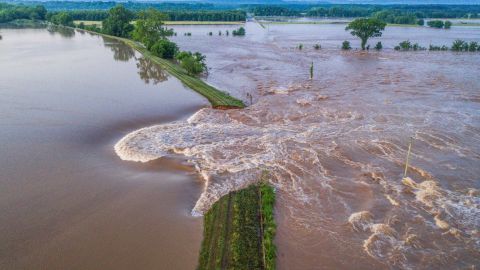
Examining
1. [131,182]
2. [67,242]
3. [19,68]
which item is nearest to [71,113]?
[131,182]

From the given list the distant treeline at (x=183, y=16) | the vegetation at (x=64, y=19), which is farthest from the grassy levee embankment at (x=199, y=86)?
the distant treeline at (x=183, y=16)

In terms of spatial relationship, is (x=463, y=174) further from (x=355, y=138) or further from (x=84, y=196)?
(x=84, y=196)

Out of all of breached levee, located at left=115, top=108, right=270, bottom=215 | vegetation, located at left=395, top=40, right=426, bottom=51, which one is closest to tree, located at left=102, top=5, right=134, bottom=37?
vegetation, located at left=395, top=40, right=426, bottom=51

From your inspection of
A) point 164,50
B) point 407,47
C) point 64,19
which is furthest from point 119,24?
point 407,47

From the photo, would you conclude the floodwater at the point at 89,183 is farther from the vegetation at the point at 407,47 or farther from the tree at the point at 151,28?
the vegetation at the point at 407,47

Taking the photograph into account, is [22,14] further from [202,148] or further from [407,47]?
[202,148]

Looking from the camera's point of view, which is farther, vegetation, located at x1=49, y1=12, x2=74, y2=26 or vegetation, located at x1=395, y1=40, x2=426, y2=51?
vegetation, located at x1=49, y1=12, x2=74, y2=26

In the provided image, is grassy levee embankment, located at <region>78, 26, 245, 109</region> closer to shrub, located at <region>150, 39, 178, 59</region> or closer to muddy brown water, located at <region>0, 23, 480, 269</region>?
shrub, located at <region>150, 39, 178, 59</region>
